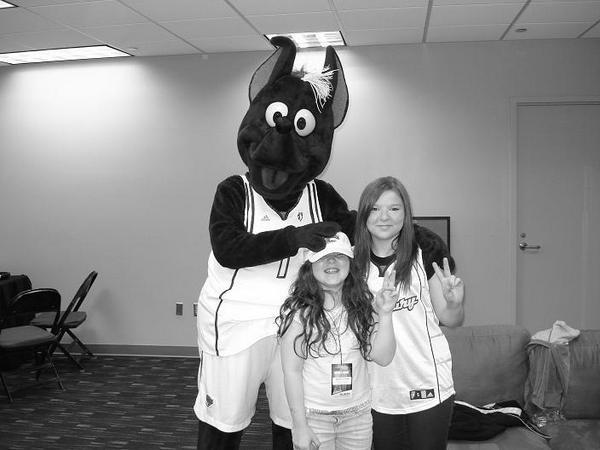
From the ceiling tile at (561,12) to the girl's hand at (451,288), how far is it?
2.88 meters

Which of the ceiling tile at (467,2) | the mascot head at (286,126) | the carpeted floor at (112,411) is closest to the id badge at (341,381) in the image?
the mascot head at (286,126)

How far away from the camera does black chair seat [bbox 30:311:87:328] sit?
202 inches

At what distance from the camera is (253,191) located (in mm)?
2096

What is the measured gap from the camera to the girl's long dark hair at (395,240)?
1968 millimetres

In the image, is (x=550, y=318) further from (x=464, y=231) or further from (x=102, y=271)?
(x=102, y=271)

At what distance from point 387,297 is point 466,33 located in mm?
3729

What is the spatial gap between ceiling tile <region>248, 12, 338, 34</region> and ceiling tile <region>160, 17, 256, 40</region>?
0.12m

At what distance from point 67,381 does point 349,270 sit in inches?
149

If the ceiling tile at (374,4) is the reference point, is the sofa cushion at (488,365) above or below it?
below

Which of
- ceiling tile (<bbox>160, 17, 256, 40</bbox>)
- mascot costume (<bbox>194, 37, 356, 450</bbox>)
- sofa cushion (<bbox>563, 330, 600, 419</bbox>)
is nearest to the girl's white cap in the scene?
mascot costume (<bbox>194, 37, 356, 450</bbox>)

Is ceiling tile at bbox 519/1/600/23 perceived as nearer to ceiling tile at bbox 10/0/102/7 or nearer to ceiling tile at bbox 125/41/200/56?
ceiling tile at bbox 125/41/200/56

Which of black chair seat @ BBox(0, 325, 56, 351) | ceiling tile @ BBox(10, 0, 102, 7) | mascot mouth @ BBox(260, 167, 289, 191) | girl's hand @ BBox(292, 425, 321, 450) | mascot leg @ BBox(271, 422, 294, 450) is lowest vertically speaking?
black chair seat @ BBox(0, 325, 56, 351)

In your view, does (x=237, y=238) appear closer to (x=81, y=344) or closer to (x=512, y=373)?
(x=512, y=373)

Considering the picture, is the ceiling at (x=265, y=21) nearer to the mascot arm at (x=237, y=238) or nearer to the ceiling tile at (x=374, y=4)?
the ceiling tile at (x=374, y=4)
